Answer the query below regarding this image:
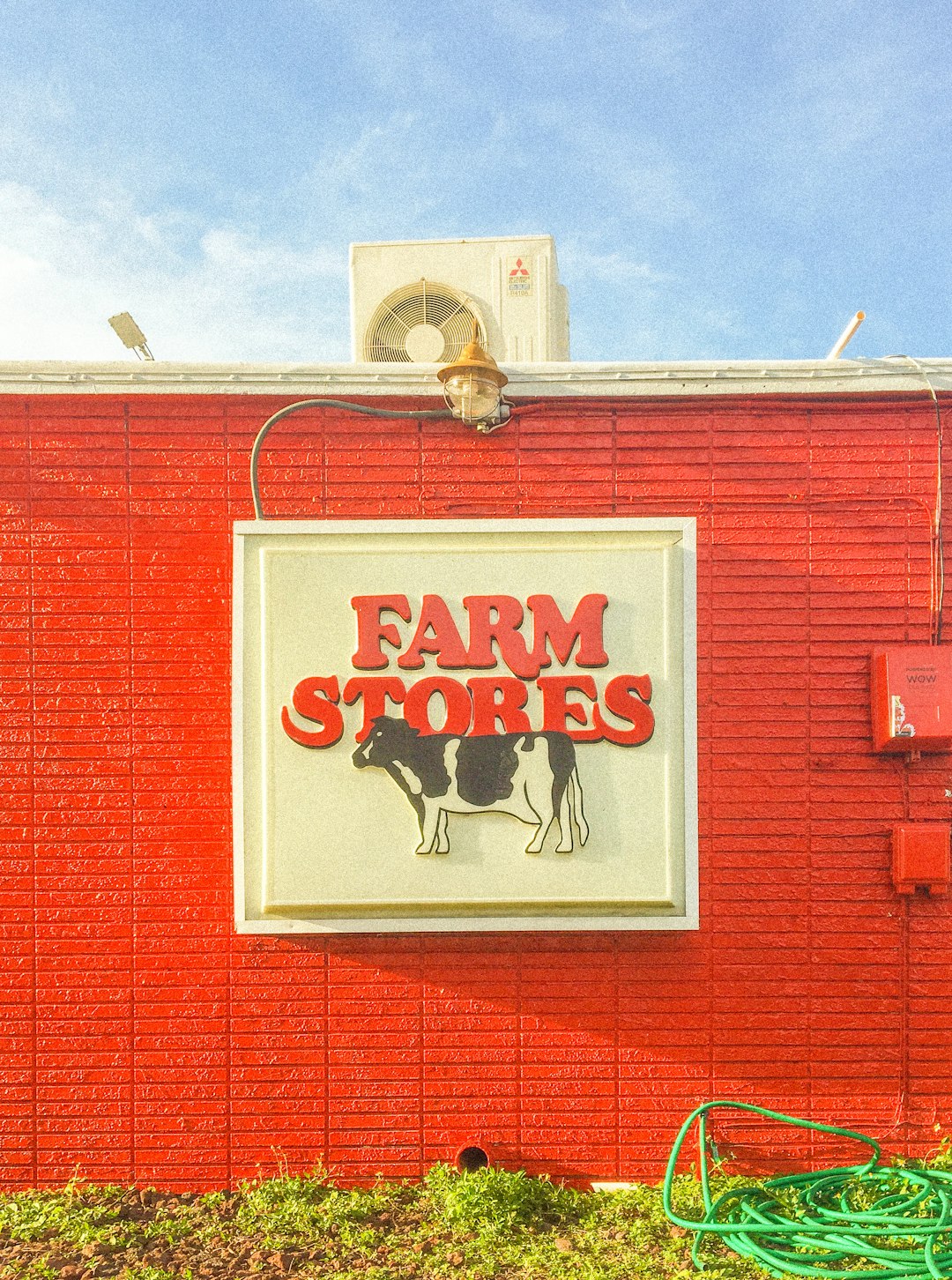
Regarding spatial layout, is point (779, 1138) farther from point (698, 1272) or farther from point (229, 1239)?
point (229, 1239)

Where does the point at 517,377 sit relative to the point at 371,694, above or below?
above

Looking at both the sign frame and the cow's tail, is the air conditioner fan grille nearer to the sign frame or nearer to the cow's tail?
the sign frame

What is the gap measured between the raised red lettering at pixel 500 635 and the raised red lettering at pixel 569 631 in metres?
0.06

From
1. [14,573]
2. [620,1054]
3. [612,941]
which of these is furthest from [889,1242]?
[14,573]

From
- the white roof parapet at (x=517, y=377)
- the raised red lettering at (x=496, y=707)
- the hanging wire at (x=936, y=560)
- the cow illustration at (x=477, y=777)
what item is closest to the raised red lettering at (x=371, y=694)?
the cow illustration at (x=477, y=777)

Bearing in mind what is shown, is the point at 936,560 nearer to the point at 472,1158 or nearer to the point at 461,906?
the point at 461,906

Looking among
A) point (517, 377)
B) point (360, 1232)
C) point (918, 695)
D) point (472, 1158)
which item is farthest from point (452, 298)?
point (360, 1232)

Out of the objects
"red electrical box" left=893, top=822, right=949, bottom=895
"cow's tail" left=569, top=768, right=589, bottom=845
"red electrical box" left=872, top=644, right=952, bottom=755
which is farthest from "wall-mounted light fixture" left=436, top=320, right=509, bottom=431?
"red electrical box" left=893, top=822, right=949, bottom=895

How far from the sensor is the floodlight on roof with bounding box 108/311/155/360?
203 inches

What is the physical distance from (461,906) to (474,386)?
2.65 meters

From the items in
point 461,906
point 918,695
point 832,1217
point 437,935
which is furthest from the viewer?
point 437,935

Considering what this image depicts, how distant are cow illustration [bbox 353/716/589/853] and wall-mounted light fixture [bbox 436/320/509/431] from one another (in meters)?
1.67

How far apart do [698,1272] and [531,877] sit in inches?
73.1

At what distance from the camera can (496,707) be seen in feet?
14.6
